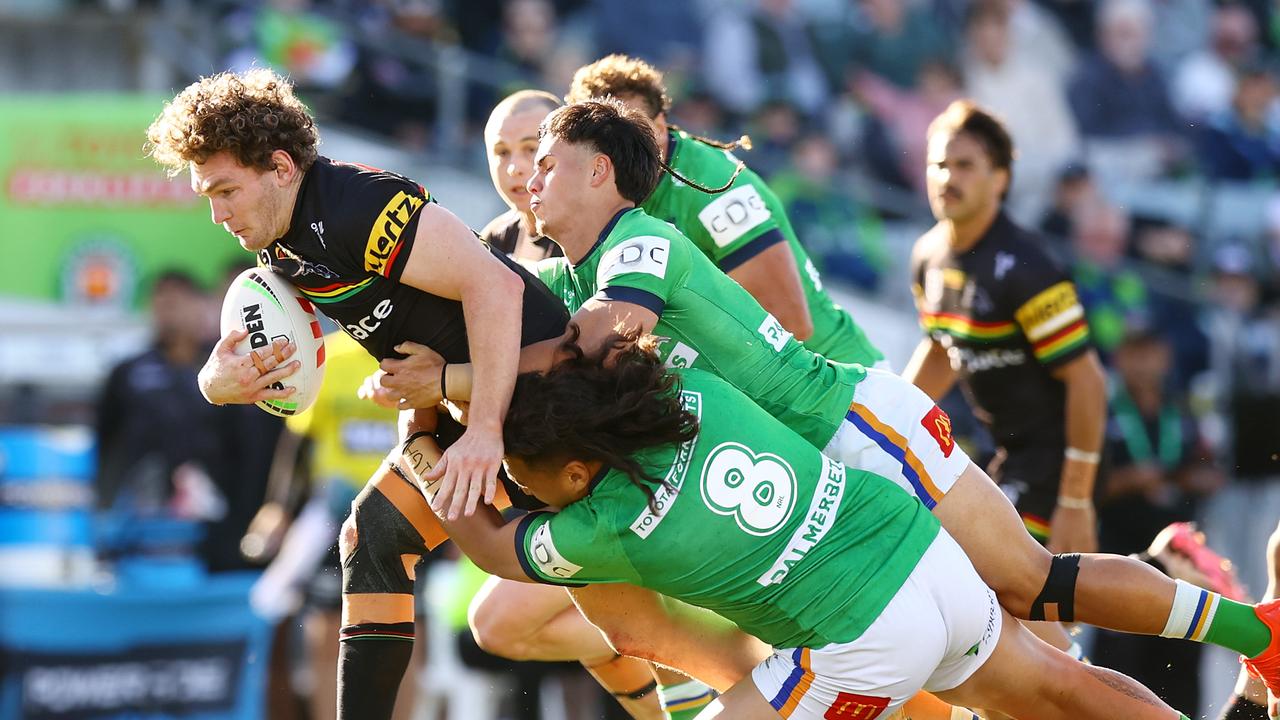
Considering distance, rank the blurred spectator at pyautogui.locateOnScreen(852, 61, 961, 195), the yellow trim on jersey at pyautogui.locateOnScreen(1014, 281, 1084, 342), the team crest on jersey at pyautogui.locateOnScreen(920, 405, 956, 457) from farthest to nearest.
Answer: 1. the blurred spectator at pyautogui.locateOnScreen(852, 61, 961, 195)
2. the yellow trim on jersey at pyautogui.locateOnScreen(1014, 281, 1084, 342)
3. the team crest on jersey at pyautogui.locateOnScreen(920, 405, 956, 457)

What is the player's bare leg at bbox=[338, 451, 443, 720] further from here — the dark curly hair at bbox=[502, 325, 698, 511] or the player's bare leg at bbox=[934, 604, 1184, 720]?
the player's bare leg at bbox=[934, 604, 1184, 720]

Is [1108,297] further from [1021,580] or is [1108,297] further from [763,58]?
[1021,580]

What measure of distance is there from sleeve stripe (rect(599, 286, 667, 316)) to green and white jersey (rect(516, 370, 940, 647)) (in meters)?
0.24

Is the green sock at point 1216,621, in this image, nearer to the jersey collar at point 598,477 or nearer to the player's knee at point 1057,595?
the player's knee at point 1057,595

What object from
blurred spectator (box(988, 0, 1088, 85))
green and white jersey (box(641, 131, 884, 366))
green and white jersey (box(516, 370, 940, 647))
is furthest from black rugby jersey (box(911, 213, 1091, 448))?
blurred spectator (box(988, 0, 1088, 85))

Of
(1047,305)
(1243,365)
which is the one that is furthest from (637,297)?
(1243,365)

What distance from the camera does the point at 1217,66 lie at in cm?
1408

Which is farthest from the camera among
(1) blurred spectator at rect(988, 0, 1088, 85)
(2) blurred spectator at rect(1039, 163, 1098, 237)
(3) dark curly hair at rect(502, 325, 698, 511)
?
(1) blurred spectator at rect(988, 0, 1088, 85)

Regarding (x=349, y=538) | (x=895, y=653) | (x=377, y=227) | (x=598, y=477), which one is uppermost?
(x=377, y=227)

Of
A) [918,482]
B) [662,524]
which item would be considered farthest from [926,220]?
[662,524]

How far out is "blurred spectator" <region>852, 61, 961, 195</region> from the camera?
41.2 ft

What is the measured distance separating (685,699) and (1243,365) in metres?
6.73

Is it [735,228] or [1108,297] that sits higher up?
[1108,297]

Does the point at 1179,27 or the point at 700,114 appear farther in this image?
the point at 1179,27
